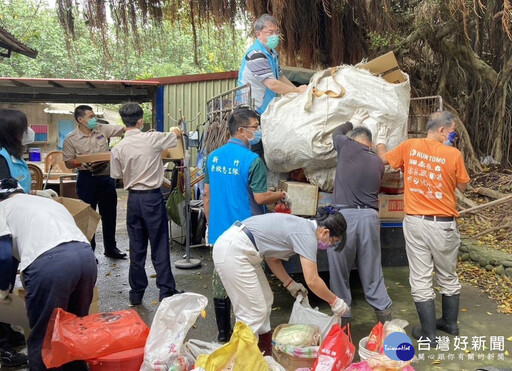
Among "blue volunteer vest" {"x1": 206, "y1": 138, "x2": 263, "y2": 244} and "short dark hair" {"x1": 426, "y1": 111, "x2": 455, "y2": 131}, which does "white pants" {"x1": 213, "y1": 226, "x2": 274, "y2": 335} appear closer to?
"blue volunteer vest" {"x1": 206, "y1": 138, "x2": 263, "y2": 244}

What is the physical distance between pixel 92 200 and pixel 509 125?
706 cm

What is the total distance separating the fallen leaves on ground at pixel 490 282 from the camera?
15.1 feet

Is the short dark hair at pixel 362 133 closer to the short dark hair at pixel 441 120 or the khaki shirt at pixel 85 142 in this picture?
the short dark hair at pixel 441 120

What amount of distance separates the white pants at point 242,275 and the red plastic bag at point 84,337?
0.61 m

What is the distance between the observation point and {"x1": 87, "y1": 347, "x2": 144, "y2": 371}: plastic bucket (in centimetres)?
268

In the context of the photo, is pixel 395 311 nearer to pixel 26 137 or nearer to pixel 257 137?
pixel 257 137

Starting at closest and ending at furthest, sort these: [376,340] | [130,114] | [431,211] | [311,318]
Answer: [376,340] → [311,318] → [431,211] → [130,114]

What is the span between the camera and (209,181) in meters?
3.88

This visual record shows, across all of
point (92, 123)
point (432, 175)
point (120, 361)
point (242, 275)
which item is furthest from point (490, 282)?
point (92, 123)

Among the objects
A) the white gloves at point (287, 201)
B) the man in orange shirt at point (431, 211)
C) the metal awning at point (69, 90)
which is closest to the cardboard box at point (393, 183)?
the man in orange shirt at point (431, 211)

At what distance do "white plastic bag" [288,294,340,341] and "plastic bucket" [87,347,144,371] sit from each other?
101 cm

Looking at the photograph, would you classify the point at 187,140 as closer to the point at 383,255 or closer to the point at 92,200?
the point at 92,200

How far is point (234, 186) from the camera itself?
3.67 meters

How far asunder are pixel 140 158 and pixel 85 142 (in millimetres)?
1646
